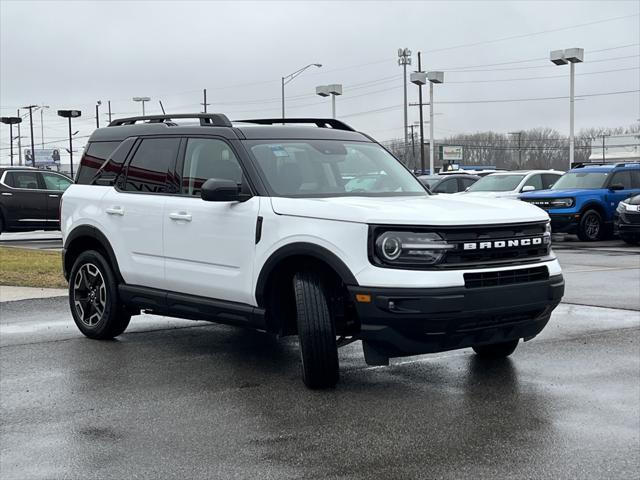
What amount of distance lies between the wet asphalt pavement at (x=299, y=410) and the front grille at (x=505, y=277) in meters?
0.81

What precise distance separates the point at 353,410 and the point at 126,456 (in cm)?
156

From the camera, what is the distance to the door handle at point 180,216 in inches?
268

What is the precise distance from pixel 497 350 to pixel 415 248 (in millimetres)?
1897

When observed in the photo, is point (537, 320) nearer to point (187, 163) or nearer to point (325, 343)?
point (325, 343)

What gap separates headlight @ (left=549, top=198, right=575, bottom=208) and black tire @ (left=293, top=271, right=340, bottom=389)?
15.4 meters

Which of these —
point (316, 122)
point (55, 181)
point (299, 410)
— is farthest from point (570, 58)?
point (299, 410)

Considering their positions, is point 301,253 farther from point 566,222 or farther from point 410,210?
point 566,222

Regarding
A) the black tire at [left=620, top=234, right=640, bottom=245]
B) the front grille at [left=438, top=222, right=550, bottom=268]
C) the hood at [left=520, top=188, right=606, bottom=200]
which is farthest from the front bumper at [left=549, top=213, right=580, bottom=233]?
the front grille at [left=438, top=222, right=550, bottom=268]

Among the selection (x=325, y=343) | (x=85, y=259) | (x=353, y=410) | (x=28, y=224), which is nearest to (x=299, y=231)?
(x=325, y=343)

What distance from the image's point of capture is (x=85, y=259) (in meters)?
7.95

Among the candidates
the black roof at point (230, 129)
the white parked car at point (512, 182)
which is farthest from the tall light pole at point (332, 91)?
the black roof at point (230, 129)

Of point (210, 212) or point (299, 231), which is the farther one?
point (210, 212)

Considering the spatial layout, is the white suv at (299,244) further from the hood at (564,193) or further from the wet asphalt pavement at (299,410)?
the hood at (564,193)

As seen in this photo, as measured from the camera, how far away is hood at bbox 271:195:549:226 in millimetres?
5566
